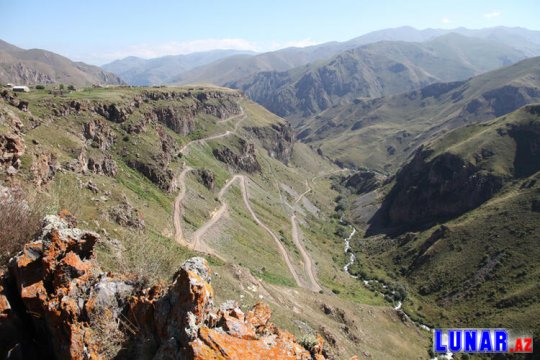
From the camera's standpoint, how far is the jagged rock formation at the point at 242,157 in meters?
161

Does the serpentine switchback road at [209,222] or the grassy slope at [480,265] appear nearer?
the serpentine switchback road at [209,222]

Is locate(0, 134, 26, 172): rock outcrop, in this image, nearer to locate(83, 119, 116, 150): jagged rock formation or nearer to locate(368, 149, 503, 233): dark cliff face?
locate(83, 119, 116, 150): jagged rock formation

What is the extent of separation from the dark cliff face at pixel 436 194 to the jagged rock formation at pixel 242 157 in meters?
60.8

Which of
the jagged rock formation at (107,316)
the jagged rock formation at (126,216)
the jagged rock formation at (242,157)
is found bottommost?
the jagged rock formation at (242,157)

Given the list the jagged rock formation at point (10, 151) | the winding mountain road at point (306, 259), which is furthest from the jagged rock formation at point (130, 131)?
the winding mountain road at point (306, 259)

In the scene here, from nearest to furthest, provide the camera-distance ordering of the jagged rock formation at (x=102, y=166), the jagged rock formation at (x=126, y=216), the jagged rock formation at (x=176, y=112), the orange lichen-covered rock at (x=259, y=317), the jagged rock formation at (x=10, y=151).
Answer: the orange lichen-covered rock at (x=259, y=317) < the jagged rock formation at (x=10, y=151) < the jagged rock formation at (x=126, y=216) < the jagged rock formation at (x=102, y=166) < the jagged rock formation at (x=176, y=112)

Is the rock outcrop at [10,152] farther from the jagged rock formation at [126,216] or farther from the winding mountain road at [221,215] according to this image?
the winding mountain road at [221,215]

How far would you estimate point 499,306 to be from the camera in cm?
9731

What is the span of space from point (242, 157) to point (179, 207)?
264 ft

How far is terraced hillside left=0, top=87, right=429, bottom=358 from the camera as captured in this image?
43.6 m

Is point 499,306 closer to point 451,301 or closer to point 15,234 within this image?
point 451,301

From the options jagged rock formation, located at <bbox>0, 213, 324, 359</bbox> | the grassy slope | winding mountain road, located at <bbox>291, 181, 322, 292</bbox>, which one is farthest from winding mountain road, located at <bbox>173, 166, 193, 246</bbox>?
the grassy slope

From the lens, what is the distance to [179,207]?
94.1 meters

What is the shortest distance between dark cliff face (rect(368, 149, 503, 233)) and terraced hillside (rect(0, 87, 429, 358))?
32540 mm
